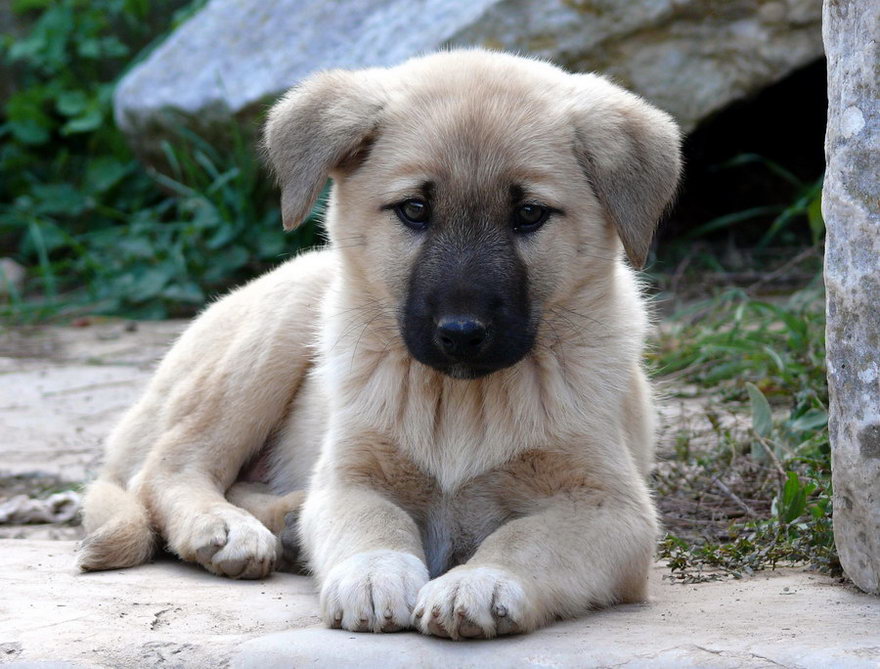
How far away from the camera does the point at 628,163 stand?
3.57 metres

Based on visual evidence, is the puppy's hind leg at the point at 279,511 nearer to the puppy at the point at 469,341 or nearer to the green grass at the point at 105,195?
the puppy at the point at 469,341

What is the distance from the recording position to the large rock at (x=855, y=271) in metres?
3.05

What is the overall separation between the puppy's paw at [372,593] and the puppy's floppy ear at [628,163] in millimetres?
1154

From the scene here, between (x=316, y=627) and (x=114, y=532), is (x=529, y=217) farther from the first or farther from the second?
(x=114, y=532)

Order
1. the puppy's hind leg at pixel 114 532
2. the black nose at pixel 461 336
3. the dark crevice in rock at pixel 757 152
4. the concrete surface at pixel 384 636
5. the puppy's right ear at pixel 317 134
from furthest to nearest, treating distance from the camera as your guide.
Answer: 1. the dark crevice in rock at pixel 757 152
2. the puppy's hind leg at pixel 114 532
3. the puppy's right ear at pixel 317 134
4. the black nose at pixel 461 336
5. the concrete surface at pixel 384 636

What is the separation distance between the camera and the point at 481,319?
321cm

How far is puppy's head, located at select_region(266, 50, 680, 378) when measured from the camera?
332 cm

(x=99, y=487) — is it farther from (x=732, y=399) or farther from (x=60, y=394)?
(x=732, y=399)

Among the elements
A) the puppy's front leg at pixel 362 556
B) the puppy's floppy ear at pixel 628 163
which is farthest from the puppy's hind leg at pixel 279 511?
the puppy's floppy ear at pixel 628 163

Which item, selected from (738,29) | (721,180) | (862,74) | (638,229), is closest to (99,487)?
(638,229)

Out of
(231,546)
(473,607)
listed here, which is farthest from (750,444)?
(473,607)

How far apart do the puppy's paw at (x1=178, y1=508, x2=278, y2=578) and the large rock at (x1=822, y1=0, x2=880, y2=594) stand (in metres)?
1.71

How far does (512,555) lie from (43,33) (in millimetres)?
8297

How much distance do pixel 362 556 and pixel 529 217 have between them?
107 centimetres
